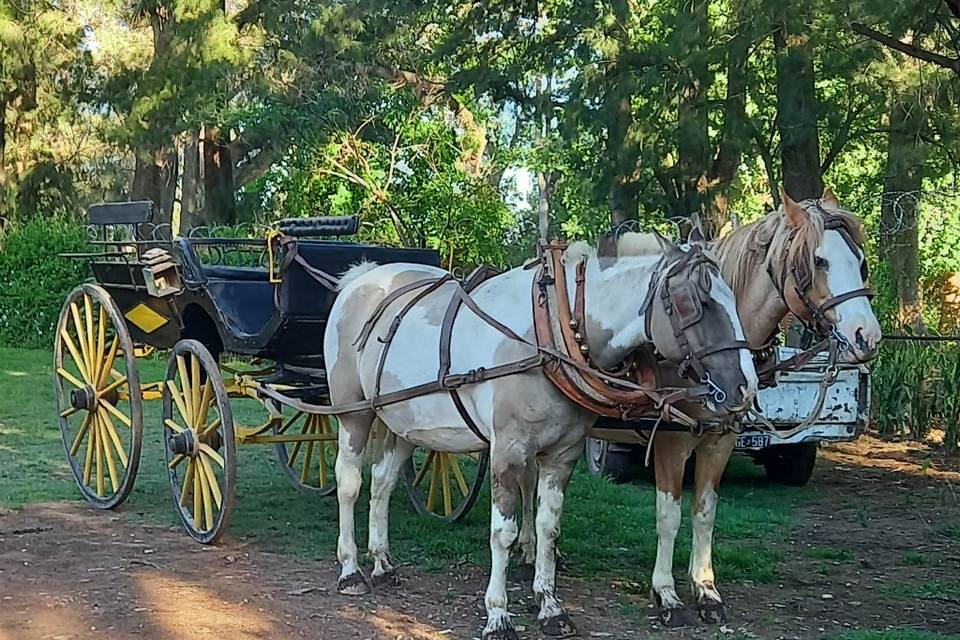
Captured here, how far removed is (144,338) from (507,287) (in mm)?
3608

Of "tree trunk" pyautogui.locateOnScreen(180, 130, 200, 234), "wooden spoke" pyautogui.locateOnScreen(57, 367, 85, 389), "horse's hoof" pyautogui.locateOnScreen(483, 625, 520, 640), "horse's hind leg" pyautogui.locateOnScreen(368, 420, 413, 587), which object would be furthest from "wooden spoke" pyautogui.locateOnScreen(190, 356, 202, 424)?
"tree trunk" pyautogui.locateOnScreen(180, 130, 200, 234)

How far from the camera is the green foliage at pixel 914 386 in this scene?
11320mm

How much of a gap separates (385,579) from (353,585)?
0.19 meters

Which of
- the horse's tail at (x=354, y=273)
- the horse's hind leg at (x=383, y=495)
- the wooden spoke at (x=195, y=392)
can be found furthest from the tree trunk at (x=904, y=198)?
the wooden spoke at (x=195, y=392)

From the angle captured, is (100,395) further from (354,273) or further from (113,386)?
(354,273)

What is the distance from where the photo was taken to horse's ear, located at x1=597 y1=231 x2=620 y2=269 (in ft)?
16.4

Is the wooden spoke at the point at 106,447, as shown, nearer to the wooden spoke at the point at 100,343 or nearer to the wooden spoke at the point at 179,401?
the wooden spoke at the point at 100,343

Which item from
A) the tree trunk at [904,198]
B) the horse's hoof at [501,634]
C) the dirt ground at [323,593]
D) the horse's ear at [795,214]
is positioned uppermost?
the tree trunk at [904,198]

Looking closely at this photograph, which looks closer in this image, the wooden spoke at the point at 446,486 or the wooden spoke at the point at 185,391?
the wooden spoke at the point at 185,391

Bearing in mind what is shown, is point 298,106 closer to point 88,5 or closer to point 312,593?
point 88,5

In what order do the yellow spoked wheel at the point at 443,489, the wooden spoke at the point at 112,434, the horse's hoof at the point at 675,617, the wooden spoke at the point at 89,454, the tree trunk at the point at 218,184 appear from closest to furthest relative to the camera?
the horse's hoof at the point at 675,617
the yellow spoked wheel at the point at 443,489
the wooden spoke at the point at 112,434
the wooden spoke at the point at 89,454
the tree trunk at the point at 218,184

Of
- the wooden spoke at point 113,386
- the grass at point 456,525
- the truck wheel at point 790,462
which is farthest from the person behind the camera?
the truck wheel at point 790,462

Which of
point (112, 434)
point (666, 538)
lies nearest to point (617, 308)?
point (666, 538)

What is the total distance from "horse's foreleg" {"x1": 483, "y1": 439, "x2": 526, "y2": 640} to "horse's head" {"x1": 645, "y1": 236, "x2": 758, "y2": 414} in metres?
0.86
